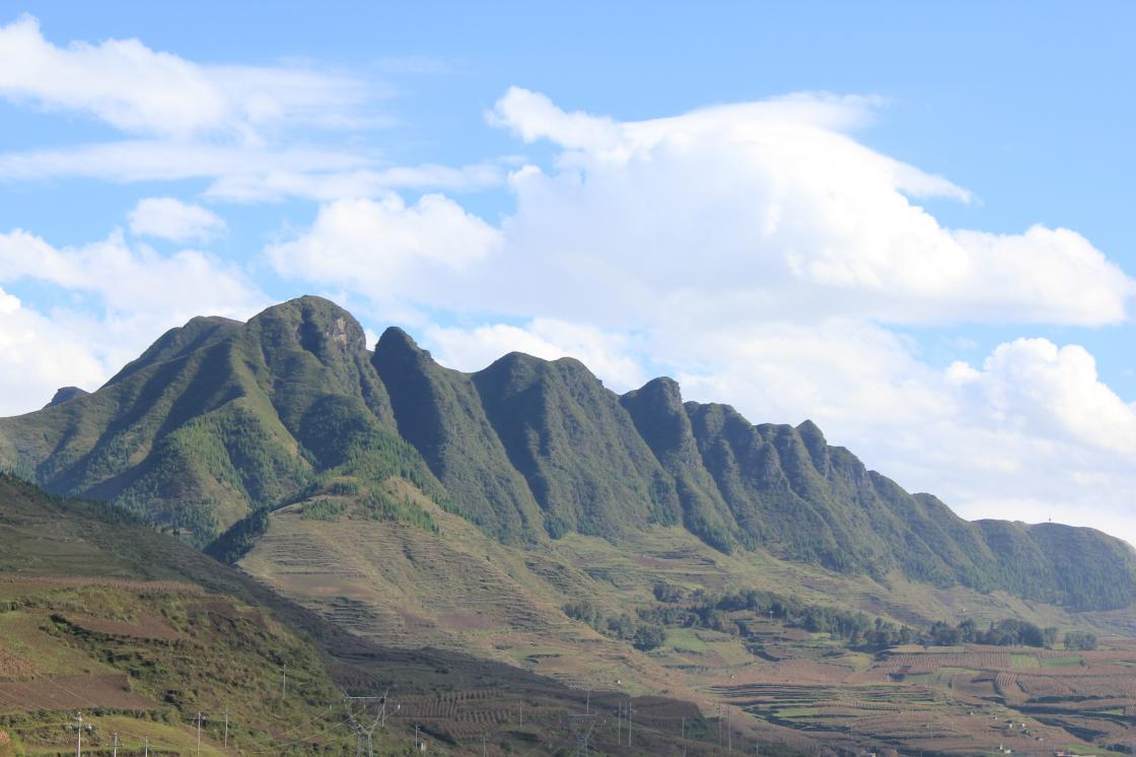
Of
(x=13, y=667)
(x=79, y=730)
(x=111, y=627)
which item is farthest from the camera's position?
(x=111, y=627)

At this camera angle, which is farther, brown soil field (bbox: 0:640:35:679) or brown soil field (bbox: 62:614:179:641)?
brown soil field (bbox: 62:614:179:641)

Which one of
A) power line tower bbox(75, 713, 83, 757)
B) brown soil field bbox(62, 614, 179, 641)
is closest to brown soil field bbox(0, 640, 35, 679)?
power line tower bbox(75, 713, 83, 757)

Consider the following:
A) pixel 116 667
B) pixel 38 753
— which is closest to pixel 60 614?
pixel 116 667

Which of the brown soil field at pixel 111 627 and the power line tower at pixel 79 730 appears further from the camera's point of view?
the brown soil field at pixel 111 627

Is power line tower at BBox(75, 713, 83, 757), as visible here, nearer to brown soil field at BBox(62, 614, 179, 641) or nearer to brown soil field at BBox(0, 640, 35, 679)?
brown soil field at BBox(0, 640, 35, 679)

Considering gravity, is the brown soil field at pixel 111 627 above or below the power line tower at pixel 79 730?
above

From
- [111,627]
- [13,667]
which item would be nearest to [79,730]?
[13,667]

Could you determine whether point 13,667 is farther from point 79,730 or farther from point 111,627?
point 111,627

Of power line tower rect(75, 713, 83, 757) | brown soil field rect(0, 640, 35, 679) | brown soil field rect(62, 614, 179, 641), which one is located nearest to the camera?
power line tower rect(75, 713, 83, 757)

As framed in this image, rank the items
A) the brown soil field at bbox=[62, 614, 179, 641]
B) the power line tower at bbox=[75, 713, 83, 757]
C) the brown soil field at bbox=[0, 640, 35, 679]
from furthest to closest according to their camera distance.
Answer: the brown soil field at bbox=[62, 614, 179, 641] → the brown soil field at bbox=[0, 640, 35, 679] → the power line tower at bbox=[75, 713, 83, 757]

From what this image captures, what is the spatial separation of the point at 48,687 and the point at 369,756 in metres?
38.1

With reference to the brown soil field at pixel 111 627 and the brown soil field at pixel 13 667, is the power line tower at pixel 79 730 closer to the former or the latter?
the brown soil field at pixel 13 667

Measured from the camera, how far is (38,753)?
6078 inches

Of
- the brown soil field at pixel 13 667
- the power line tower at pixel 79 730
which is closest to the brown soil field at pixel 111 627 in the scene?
the brown soil field at pixel 13 667
